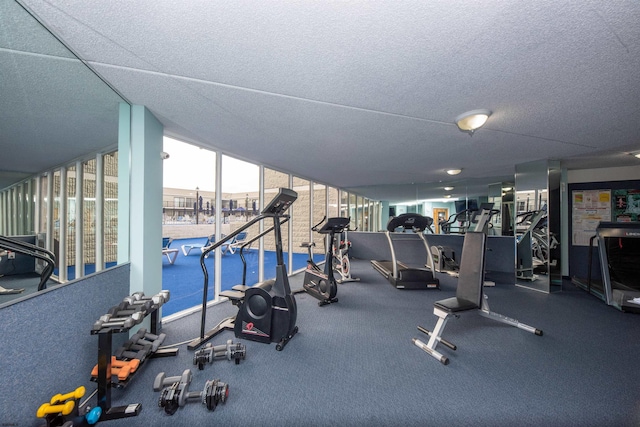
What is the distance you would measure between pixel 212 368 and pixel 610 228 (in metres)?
6.00

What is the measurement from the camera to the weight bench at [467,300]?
87.7 inches

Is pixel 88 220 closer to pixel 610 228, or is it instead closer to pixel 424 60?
pixel 424 60

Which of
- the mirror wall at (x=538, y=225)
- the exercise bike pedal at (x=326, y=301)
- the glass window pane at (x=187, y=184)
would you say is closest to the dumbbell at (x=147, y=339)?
the glass window pane at (x=187, y=184)

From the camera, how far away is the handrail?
4.25 ft

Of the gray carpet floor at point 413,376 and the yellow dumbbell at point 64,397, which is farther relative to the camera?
the gray carpet floor at point 413,376

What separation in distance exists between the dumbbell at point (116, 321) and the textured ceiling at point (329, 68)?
1.17 meters

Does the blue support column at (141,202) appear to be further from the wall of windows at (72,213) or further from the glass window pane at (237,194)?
the glass window pane at (237,194)

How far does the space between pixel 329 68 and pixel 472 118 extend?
1682 millimetres

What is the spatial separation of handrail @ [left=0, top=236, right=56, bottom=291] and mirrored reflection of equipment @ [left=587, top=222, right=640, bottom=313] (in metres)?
6.31

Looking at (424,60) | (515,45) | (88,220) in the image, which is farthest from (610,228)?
(88,220)

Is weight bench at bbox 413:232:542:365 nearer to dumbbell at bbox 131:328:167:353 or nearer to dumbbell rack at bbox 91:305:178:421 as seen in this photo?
dumbbell rack at bbox 91:305:178:421

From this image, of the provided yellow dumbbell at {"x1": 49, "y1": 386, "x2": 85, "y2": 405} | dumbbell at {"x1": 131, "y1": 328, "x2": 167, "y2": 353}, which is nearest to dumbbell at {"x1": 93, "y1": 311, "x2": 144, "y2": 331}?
yellow dumbbell at {"x1": 49, "y1": 386, "x2": 85, "y2": 405}

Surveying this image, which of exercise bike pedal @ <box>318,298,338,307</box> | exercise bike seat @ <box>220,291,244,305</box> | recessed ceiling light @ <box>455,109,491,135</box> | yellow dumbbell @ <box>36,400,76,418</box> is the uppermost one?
recessed ceiling light @ <box>455,109,491,135</box>

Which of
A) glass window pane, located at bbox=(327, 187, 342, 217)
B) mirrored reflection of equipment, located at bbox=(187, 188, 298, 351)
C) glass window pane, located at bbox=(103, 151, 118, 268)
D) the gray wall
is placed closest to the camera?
the gray wall
